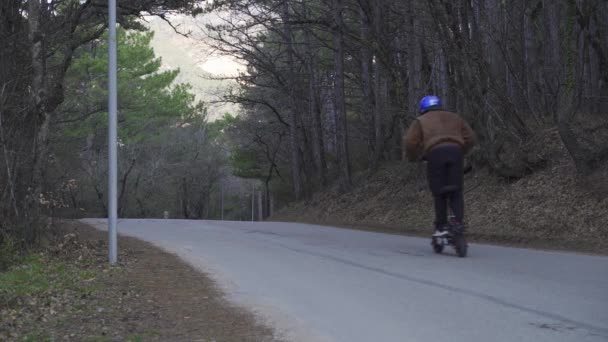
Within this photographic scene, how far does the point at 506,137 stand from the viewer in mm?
17719

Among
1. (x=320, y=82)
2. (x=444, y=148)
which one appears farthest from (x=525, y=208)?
(x=320, y=82)

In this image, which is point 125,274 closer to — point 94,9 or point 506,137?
point 94,9

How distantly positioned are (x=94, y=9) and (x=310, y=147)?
24311 millimetres

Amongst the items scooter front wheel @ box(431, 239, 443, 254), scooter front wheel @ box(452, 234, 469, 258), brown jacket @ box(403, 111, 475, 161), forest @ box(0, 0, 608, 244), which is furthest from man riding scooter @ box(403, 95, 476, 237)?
forest @ box(0, 0, 608, 244)

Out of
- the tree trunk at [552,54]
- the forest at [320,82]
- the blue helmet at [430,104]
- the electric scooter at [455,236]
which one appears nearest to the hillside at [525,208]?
the forest at [320,82]

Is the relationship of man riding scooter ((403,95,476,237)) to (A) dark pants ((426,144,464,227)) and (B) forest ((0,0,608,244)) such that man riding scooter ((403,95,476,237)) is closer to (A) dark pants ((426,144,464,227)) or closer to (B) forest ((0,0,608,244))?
(A) dark pants ((426,144,464,227))

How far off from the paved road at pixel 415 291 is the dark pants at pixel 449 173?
29.6 inches

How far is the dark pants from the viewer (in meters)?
9.43

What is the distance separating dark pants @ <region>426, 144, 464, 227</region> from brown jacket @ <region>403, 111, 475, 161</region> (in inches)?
3.7

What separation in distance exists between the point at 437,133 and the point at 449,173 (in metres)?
0.54

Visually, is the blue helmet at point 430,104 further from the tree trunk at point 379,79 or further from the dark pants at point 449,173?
the tree trunk at point 379,79

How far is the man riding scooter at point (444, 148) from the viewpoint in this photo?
9453mm

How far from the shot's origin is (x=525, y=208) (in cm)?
1501

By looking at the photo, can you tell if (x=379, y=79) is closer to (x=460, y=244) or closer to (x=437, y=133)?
(x=437, y=133)
